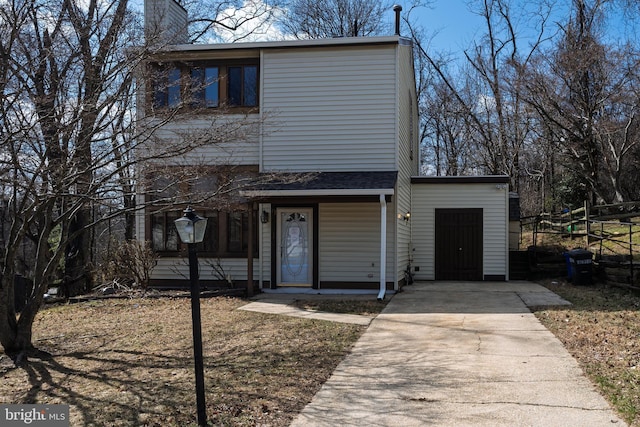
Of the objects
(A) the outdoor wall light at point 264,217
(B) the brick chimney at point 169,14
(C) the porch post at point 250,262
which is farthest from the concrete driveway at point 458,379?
(B) the brick chimney at point 169,14

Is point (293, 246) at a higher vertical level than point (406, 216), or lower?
lower

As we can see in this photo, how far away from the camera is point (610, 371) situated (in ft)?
18.6

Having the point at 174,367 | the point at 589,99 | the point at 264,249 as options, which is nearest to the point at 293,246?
the point at 264,249

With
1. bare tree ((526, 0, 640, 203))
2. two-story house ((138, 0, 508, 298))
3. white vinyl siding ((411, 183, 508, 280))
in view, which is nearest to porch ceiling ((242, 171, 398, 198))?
two-story house ((138, 0, 508, 298))

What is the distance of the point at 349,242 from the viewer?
12766 millimetres

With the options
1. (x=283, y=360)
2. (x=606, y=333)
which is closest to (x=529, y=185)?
(x=606, y=333)

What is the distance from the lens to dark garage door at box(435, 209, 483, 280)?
15172 millimetres

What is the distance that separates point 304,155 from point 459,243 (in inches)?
215

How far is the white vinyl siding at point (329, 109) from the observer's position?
12.5 metres

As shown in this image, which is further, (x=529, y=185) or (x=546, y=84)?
(x=529, y=185)

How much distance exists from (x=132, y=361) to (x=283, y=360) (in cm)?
188

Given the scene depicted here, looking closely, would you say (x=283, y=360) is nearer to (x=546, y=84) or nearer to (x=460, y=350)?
(x=460, y=350)

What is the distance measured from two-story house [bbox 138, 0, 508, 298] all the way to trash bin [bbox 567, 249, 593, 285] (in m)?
4.29

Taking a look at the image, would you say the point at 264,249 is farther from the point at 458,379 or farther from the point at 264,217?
the point at 458,379
